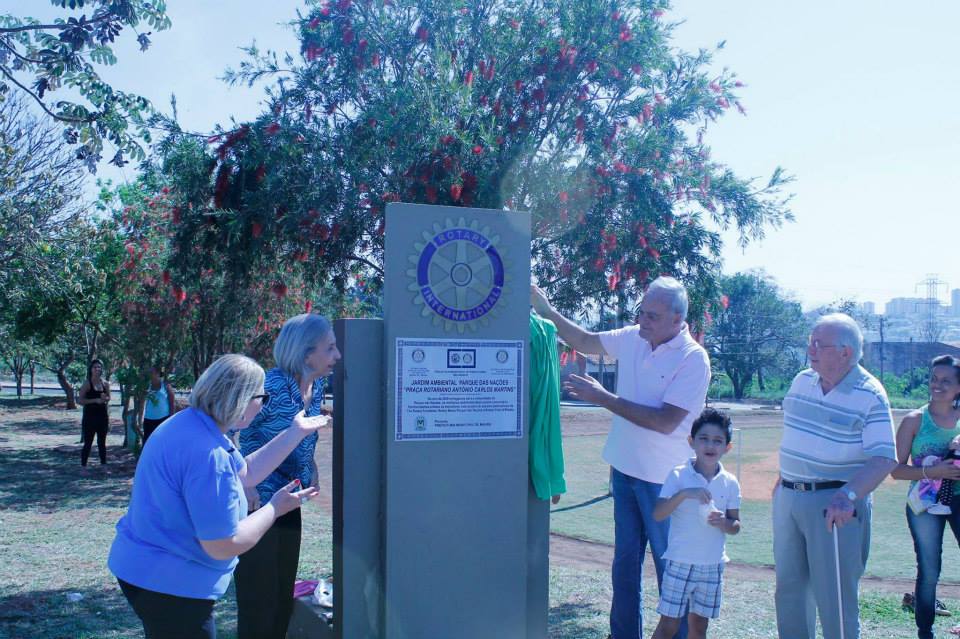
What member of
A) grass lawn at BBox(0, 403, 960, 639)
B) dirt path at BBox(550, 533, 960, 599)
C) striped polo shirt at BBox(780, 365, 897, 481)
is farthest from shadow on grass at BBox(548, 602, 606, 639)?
dirt path at BBox(550, 533, 960, 599)

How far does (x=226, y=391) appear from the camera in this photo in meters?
3.03

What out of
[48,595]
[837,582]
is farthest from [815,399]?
[48,595]

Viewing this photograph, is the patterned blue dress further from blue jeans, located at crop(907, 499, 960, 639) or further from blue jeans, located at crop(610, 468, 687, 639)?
blue jeans, located at crop(907, 499, 960, 639)

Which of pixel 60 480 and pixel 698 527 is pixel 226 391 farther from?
pixel 60 480

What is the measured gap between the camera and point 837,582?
429cm

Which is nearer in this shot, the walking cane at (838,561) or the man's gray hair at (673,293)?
the walking cane at (838,561)

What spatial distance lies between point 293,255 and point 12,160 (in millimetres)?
8538

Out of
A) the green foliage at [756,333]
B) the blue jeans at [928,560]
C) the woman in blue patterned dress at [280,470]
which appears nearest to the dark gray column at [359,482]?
the woman in blue patterned dress at [280,470]

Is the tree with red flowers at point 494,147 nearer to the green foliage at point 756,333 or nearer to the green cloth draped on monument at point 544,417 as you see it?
the green cloth draped on monument at point 544,417

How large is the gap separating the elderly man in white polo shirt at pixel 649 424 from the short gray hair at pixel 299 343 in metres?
1.31

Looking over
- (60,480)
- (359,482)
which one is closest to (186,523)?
(359,482)

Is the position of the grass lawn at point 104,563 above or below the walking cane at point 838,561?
below

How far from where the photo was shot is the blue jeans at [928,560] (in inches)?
213

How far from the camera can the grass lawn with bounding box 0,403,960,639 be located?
18.7 feet
